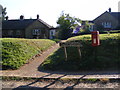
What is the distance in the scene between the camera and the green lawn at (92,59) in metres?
8.55

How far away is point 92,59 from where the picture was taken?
9.02 metres

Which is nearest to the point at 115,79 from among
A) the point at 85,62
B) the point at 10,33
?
the point at 85,62

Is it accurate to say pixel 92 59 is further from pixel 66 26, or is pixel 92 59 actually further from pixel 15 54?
pixel 66 26

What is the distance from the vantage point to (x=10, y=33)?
41438 mm

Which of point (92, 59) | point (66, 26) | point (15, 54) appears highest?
point (66, 26)

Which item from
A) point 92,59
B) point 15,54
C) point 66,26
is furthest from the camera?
point 66,26

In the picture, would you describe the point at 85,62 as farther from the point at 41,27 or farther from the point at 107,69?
the point at 41,27

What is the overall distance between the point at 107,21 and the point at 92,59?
33.3 m

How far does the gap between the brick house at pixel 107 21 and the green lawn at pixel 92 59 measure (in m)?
29.6

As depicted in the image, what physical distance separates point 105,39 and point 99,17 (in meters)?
31.3

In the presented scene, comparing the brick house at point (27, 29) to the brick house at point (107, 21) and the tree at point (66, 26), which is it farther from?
the brick house at point (107, 21)

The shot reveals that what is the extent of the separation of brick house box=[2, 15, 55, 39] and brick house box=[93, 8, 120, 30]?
36.1ft

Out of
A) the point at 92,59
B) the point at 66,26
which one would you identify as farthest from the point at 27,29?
the point at 92,59

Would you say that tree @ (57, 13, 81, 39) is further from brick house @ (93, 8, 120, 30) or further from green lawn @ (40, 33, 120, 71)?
green lawn @ (40, 33, 120, 71)
